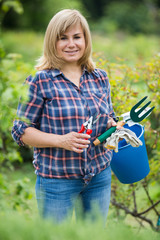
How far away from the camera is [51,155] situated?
1822 mm

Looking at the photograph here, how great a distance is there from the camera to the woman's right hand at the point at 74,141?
1688 millimetres

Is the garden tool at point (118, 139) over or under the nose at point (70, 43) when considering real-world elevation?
under

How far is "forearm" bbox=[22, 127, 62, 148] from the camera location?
1732 mm

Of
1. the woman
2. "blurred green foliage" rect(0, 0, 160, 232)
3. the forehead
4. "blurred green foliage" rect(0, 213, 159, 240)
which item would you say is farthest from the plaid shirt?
"blurred green foliage" rect(0, 213, 159, 240)

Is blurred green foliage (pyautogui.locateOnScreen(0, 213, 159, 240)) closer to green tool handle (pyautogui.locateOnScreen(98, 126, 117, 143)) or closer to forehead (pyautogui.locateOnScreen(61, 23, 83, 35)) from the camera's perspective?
green tool handle (pyautogui.locateOnScreen(98, 126, 117, 143))

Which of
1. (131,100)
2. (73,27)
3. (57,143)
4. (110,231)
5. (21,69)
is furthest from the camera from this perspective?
(131,100)

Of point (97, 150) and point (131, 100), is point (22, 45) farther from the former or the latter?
point (97, 150)

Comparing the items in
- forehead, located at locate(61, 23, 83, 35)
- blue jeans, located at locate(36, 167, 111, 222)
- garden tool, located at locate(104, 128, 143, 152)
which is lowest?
blue jeans, located at locate(36, 167, 111, 222)

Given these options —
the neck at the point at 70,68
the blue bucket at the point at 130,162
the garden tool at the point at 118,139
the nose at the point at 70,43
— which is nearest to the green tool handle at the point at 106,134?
the garden tool at the point at 118,139

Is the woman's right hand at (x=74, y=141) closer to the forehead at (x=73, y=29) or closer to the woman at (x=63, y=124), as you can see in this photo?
the woman at (x=63, y=124)

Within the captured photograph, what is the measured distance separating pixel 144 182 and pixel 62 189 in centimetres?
117

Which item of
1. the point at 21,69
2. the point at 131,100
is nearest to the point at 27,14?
the point at 131,100

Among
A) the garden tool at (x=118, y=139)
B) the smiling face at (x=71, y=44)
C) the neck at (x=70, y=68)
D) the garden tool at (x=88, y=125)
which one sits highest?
the smiling face at (x=71, y=44)

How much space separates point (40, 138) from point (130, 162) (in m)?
0.61
